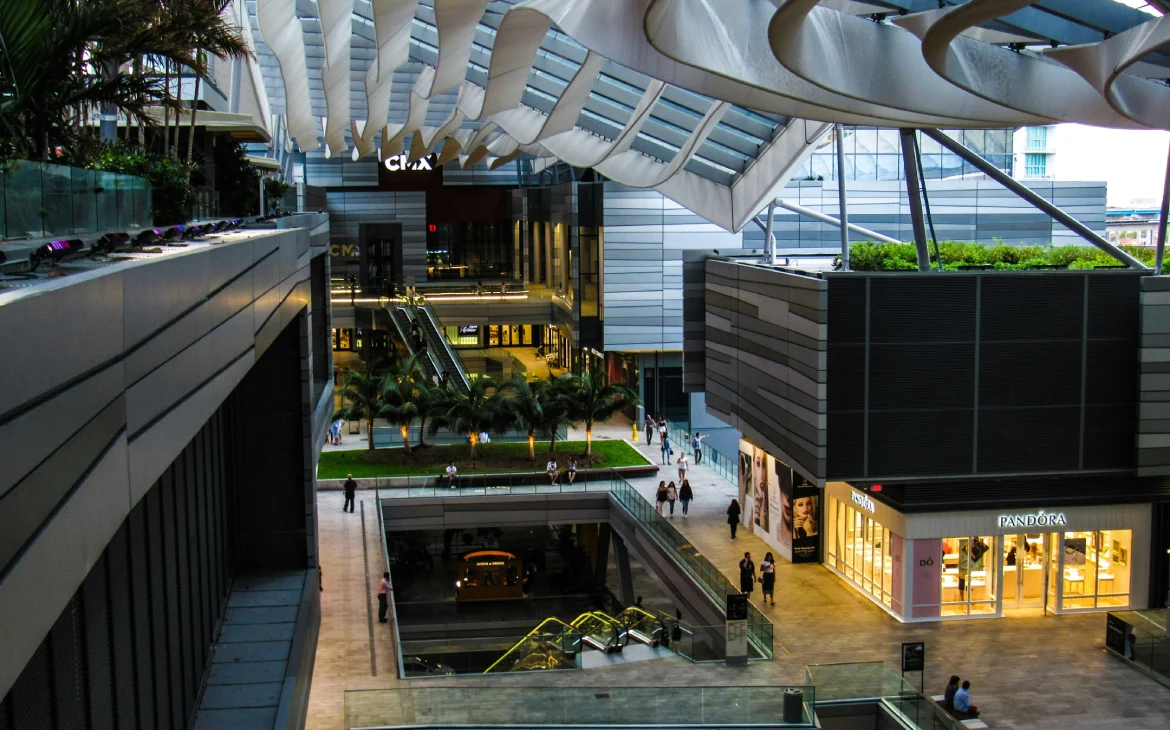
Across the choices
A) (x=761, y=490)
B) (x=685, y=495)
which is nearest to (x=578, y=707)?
(x=761, y=490)

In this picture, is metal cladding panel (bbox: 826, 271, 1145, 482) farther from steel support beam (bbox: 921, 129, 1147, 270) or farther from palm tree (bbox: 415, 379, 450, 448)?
palm tree (bbox: 415, 379, 450, 448)

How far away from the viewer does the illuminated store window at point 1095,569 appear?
25.0 metres

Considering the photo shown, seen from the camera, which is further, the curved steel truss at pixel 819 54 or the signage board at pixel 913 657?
the signage board at pixel 913 657

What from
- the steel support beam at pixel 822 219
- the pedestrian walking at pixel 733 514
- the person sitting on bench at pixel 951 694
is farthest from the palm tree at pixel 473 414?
the person sitting on bench at pixel 951 694

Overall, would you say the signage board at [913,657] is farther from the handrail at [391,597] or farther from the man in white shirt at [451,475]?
the man in white shirt at [451,475]

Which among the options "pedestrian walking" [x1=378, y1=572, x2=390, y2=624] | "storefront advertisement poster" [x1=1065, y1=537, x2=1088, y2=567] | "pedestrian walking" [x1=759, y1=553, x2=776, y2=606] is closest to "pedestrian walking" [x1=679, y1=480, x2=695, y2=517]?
"pedestrian walking" [x1=759, y1=553, x2=776, y2=606]

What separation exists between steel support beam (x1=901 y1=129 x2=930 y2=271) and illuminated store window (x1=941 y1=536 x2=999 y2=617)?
5.19 meters

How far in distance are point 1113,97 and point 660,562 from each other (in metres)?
15.6

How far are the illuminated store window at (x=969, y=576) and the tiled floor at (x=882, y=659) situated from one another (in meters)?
0.36

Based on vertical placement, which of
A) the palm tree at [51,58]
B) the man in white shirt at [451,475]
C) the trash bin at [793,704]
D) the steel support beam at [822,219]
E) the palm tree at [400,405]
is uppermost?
the palm tree at [51,58]

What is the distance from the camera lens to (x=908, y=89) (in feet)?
56.7

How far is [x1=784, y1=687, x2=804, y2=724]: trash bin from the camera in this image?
722 inches

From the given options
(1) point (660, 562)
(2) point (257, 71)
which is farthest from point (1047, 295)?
(2) point (257, 71)

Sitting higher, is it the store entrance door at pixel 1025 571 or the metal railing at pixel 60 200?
the metal railing at pixel 60 200
